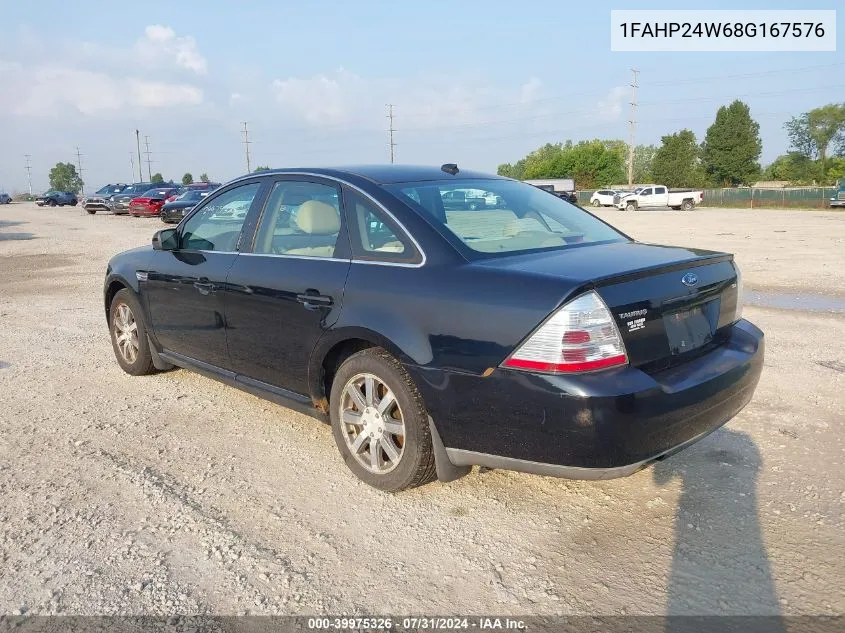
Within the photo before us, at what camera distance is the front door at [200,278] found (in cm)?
441

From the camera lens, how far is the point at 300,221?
13.2 feet

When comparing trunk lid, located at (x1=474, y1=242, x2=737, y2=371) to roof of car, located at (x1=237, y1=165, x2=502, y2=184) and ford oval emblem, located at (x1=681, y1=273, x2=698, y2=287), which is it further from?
roof of car, located at (x1=237, y1=165, x2=502, y2=184)

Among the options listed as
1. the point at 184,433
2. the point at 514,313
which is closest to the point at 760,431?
the point at 514,313

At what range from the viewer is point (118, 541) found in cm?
307

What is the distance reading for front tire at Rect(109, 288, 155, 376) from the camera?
17.6 feet

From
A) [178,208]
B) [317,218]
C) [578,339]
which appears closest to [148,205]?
[178,208]

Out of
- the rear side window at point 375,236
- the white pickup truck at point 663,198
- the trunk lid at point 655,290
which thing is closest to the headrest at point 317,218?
the rear side window at point 375,236

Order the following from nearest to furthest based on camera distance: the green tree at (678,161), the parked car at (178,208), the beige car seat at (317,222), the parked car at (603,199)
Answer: the beige car seat at (317,222)
the parked car at (178,208)
the parked car at (603,199)
the green tree at (678,161)

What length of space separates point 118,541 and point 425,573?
1371mm

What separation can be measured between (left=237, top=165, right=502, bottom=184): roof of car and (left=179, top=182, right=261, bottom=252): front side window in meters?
0.24

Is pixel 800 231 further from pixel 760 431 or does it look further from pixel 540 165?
pixel 540 165

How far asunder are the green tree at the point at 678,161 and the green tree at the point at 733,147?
2699mm

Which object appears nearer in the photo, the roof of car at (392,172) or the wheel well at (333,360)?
the wheel well at (333,360)

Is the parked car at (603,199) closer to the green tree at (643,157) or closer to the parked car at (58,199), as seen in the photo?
the parked car at (58,199)
